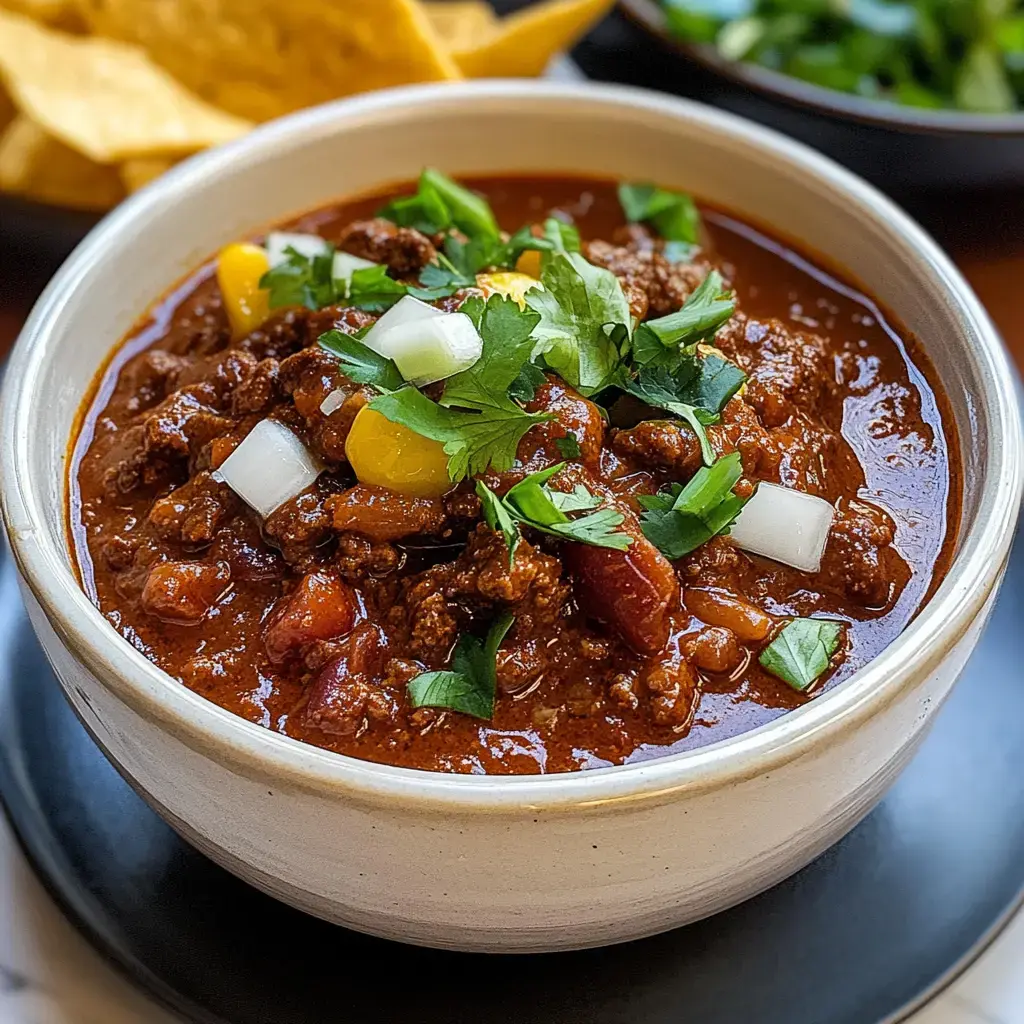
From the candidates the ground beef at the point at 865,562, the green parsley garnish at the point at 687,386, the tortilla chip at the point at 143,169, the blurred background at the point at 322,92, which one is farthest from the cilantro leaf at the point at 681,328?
the tortilla chip at the point at 143,169

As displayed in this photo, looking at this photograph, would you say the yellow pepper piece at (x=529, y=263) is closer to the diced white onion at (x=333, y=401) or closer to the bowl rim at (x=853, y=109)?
the diced white onion at (x=333, y=401)

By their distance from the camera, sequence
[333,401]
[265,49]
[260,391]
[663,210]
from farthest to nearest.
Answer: [265,49] → [663,210] → [260,391] → [333,401]

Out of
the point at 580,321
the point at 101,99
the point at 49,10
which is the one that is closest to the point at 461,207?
the point at 580,321

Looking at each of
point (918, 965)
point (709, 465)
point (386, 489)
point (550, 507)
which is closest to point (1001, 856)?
point (918, 965)

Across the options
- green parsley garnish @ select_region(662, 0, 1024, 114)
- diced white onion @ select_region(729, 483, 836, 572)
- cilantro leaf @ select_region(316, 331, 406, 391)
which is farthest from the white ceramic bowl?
green parsley garnish @ select_region(662, 0, 1024, 114)

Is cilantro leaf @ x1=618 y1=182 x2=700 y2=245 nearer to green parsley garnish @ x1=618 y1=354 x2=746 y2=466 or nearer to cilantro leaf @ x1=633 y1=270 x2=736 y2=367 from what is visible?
cilantro leaf @ x1=633 y1=270 x2=736 y2=367

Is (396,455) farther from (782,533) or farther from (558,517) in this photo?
(782,533)

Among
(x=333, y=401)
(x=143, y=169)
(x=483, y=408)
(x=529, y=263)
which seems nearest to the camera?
(x=483, y=408)

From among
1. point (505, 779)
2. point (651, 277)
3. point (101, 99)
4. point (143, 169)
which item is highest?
point (651, 277)
